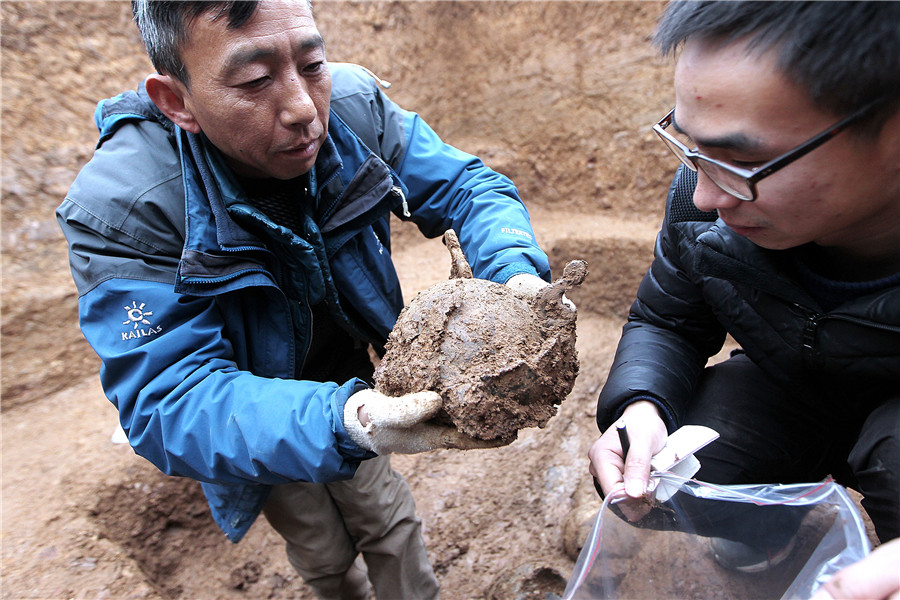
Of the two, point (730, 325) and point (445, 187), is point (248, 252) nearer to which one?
point (445, 187)

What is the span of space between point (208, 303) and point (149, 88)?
0.57 m

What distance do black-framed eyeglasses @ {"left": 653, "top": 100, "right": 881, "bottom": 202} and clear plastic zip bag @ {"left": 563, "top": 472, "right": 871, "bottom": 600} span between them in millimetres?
687

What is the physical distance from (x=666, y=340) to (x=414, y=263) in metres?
3.01

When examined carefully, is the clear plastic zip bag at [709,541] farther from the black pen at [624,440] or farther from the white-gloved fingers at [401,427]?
the white-gloved fingers at [401,427]

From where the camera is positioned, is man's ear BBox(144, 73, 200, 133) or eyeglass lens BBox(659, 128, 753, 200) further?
man's ear BBox(144, 73, 200, 133)

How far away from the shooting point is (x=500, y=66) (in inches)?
205

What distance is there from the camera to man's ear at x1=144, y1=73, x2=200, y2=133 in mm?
1514

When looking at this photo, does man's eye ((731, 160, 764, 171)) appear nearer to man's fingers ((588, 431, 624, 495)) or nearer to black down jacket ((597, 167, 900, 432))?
black down jacket ((597, 167, 900, 432))

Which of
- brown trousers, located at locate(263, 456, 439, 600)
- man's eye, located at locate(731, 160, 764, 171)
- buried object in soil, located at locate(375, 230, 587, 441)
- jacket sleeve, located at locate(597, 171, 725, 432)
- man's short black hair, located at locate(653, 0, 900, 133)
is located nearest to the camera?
man's short black hair, located at locate(653, 0, 900, 133)

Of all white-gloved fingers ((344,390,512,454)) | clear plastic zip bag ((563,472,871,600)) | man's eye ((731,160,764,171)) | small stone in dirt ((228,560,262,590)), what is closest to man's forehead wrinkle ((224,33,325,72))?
white-gloved fingers ((344,390,512,454))

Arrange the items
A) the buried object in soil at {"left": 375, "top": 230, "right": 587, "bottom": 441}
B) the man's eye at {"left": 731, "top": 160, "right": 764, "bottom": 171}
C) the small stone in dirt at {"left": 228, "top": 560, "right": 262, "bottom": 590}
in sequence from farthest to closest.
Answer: the small stone in dirt at {"left": 228, "top": 560, "right": 262, "bottom": 590}, the buried object in soil at {"left": 375, "top": 230, "right": 587, "bottom": 441}, the man's eye at {"left": 731, "top": 160, "right": 764, "bottom": 171}

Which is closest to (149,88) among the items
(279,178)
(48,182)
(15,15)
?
(279,178)

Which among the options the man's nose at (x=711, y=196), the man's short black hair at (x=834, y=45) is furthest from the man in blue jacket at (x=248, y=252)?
the man's short black hair at (x=834, y=45)

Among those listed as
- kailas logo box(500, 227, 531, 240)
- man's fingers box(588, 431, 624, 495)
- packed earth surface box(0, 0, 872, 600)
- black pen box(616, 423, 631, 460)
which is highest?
kailas logo box(500, 227, 531, 240)
